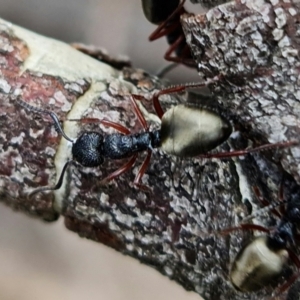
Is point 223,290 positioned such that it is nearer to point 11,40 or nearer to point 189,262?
point 189,262

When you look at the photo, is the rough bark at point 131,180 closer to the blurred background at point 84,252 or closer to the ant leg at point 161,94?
the ant leg at point 161,94

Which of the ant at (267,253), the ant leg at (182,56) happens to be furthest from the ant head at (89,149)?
the ant leg at (182,56)

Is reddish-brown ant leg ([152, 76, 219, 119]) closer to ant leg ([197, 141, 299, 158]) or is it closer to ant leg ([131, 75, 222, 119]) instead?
ant leg ([131, 75, 222, 119])

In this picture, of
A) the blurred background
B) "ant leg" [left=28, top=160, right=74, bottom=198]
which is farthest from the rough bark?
the blurred background

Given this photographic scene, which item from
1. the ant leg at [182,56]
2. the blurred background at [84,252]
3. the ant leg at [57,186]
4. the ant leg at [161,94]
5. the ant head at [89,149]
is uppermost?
the ant leg at [161,94]

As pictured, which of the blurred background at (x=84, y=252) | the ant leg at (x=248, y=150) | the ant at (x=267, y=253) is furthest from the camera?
the blurred background at (x=84, y=252)

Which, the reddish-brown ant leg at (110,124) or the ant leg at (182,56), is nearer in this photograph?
the reddish-brown ant leg at (110,124)
